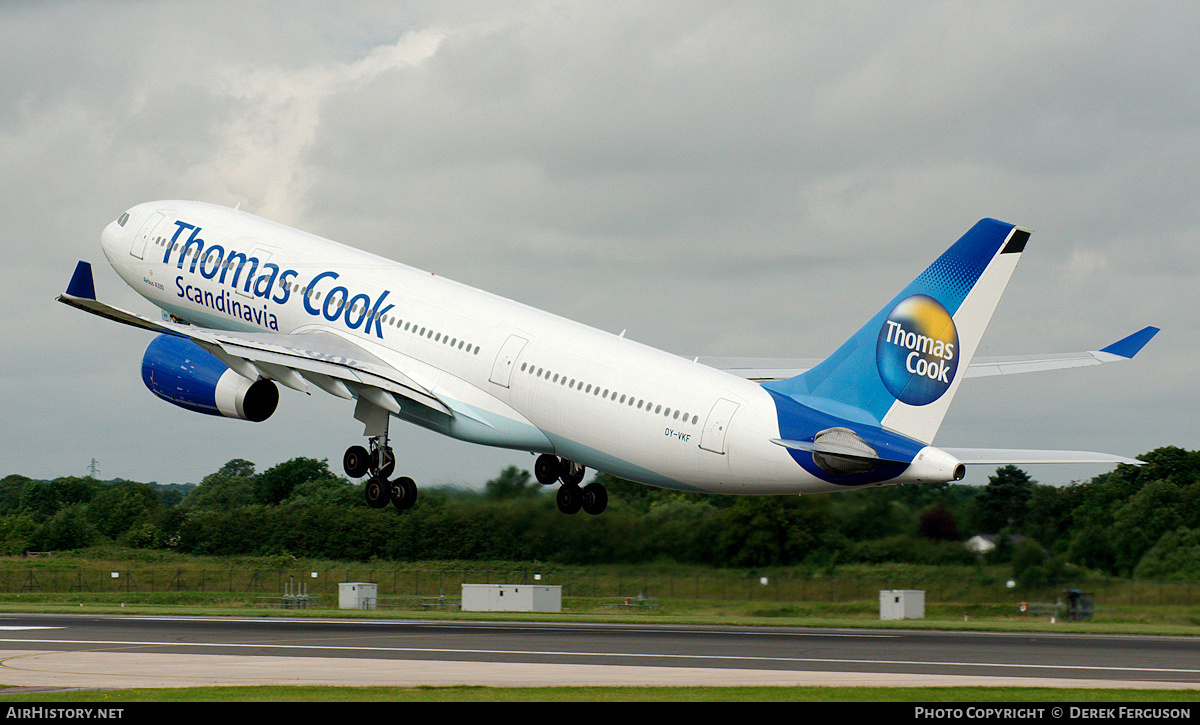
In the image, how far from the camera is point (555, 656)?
35375mm

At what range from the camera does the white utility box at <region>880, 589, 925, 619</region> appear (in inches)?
1971

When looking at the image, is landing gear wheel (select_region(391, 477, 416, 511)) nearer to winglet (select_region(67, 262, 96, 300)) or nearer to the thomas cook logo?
winglet (select_region(67, 262, 96, 300))

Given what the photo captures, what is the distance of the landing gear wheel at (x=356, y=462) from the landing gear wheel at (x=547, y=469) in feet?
18.7

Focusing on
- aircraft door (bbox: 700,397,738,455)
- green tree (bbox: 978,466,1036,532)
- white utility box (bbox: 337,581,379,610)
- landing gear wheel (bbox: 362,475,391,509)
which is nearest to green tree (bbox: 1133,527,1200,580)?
green tree (bbox: 978,466,1036,532)

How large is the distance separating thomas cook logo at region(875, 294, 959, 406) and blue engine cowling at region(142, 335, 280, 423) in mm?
18244

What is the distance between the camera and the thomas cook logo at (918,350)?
30.5 meters

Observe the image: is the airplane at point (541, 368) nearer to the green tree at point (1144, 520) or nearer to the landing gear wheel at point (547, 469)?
the landing gear wheel at point (547, 469)

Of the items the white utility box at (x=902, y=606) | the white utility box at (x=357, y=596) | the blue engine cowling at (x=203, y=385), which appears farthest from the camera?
the white utility box at (x=357, y=596)

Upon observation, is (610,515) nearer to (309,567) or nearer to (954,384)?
(954,384)

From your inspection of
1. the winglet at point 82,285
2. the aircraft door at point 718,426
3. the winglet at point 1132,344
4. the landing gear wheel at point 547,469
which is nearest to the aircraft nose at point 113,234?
the winglet at point 82,285

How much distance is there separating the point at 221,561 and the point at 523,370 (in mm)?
40421

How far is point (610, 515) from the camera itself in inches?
1844
